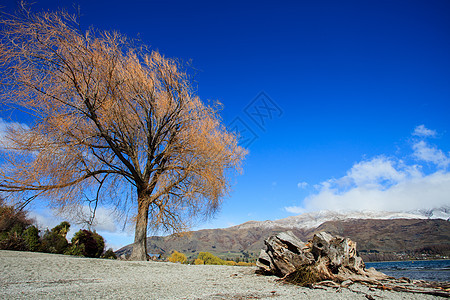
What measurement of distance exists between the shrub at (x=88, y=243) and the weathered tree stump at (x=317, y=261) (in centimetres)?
1582

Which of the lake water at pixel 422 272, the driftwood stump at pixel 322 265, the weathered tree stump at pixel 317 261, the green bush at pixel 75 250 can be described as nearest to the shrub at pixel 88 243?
the green bush at pixel 75 250

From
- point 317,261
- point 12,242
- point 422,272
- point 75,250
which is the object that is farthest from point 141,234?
point 422,272

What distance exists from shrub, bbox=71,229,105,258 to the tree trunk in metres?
8.84

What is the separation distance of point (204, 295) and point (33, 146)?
956cm

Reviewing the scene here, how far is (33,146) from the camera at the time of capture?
9727 millimetres

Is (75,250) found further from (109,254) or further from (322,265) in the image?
(322,265)

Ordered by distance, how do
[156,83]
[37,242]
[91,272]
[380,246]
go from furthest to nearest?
[380,246] < [37,242] < [156,83] < [91,272]

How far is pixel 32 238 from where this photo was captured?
14914 millimetres

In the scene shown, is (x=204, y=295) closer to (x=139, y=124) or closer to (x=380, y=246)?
(x=139, y=124)

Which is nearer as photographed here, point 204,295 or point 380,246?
point 204,295

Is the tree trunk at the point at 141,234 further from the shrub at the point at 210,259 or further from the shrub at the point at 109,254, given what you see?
the shrub at the point at 210,259

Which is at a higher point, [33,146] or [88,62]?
[88,62]

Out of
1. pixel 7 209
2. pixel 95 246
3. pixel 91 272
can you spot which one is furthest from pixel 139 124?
pixel 95 246

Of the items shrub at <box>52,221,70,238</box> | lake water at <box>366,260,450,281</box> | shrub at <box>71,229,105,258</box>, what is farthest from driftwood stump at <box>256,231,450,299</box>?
shrub at <box>52,221,70,238</box>
